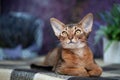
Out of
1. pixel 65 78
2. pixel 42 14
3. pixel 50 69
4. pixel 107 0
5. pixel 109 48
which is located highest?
pixel 42 14

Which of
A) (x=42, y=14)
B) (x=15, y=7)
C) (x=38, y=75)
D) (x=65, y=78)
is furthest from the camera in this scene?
(x=15, y=7)

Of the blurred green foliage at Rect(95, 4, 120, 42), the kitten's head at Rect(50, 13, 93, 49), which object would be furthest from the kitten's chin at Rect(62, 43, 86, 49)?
the blurred green foliage at Rect(95, 4, 120, 42)

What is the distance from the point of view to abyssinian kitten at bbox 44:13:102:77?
1.19 m

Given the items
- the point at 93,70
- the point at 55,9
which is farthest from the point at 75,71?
the point at 55,9

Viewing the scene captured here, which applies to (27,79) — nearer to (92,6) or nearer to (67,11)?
(92,6)

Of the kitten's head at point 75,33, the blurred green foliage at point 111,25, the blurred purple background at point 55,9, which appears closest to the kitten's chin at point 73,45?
the kitten's head at point 75,33

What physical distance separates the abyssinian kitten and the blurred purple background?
2.60ft

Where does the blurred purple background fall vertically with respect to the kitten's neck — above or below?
above

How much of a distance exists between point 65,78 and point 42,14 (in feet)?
5.15

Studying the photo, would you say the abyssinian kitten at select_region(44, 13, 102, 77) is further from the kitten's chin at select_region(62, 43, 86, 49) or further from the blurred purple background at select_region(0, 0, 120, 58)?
the blurred purple background at select_region(0, 0, 120, 58)

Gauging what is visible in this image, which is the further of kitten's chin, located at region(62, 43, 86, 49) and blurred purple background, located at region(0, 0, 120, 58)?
blurred purple background, located at region(0, 0, 120, 58)

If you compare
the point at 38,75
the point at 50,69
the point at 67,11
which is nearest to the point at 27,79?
the point at 38,75

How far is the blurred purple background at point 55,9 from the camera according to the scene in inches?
88.0

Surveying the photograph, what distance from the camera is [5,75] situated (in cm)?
140
